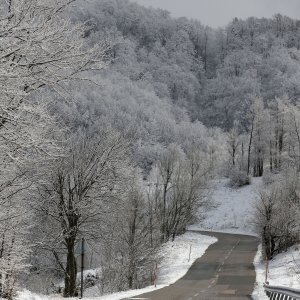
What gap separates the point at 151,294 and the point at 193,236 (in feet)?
108

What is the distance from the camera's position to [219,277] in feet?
87.0

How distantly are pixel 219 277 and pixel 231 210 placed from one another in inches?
1477

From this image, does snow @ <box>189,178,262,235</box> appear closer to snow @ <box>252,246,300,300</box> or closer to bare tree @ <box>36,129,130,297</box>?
snow @ <box>252,246,300,300</box>

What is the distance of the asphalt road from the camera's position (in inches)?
749

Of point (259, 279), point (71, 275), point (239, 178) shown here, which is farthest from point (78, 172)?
point (239, 178)

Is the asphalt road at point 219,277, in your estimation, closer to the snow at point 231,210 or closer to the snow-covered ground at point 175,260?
the snow-covered ground at point 175,260

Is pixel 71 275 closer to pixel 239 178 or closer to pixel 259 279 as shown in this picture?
pixel 259 279

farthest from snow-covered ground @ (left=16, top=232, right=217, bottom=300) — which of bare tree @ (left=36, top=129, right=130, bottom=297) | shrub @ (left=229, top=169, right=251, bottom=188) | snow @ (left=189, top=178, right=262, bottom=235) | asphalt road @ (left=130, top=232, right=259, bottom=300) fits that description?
shrub @ (left=229, top=169, right=251, bottom=188)

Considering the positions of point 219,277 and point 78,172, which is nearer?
point 78,172

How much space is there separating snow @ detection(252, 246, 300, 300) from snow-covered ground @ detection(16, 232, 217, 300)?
4607mm

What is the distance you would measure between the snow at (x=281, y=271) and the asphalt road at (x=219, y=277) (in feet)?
1.40

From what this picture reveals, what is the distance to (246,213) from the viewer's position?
61.1 metres

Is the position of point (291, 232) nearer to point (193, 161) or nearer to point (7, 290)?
point (7, 290)

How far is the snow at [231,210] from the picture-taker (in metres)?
61.1
